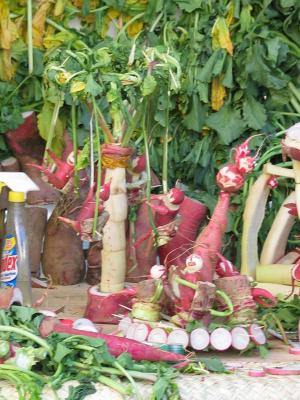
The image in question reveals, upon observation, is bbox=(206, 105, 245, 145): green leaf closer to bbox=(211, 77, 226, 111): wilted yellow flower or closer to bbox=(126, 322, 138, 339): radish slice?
bbox=(211, 77, 226, 111): wilted yellow flower

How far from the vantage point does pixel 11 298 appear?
2215 millimetres

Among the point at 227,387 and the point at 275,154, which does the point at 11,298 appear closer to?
the point at 227,387

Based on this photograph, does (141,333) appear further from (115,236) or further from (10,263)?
(10,263)

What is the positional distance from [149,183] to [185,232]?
0.35 m

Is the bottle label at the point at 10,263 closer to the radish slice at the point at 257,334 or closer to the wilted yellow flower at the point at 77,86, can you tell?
the wilted yellow flower at the point at 77,86

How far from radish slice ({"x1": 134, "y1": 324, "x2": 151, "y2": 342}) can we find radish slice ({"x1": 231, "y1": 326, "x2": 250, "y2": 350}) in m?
0.17

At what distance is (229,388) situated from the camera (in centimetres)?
199

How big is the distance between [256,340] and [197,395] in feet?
0.92

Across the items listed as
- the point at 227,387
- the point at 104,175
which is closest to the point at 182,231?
the point at 104,175

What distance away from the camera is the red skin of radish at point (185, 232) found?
103 inches

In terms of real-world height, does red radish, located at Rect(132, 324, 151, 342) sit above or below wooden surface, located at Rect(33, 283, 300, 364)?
above

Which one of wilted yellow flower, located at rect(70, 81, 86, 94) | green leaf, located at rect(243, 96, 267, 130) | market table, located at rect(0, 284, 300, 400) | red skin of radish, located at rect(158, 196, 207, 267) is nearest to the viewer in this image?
market table, located at rect(0, 284, 300, 400)

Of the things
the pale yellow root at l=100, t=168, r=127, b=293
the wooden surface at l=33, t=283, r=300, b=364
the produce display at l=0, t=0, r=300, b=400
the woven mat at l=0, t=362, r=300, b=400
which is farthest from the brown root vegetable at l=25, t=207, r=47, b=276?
the woven mat at l=0, t=362, r=300, b=400

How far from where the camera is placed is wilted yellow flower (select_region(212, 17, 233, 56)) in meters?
2.92
